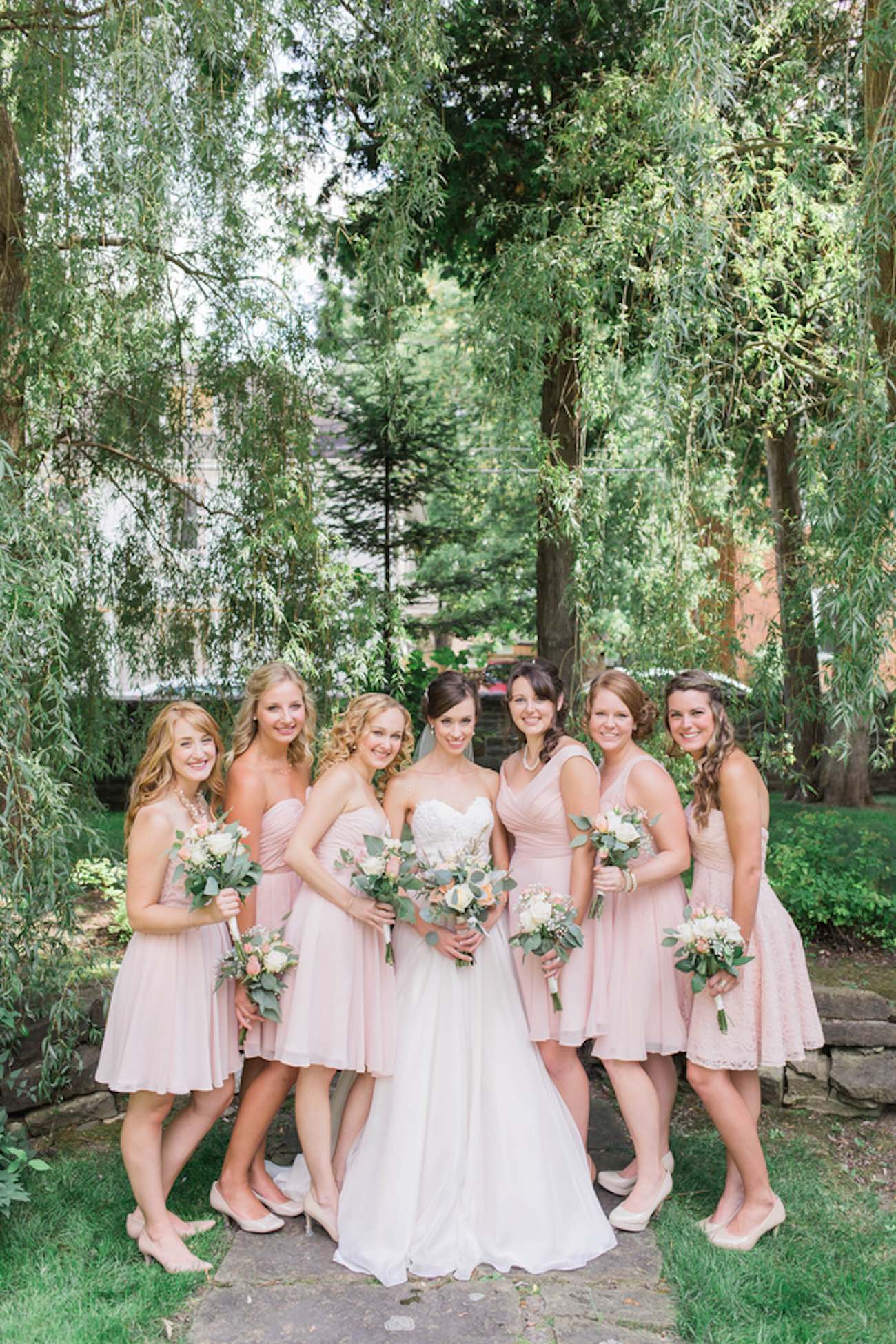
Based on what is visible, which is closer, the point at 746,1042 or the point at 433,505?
the point at 746,1042

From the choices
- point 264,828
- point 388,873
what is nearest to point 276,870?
point 264,828

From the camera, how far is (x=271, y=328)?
526cm

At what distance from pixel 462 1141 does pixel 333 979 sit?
2.18ft

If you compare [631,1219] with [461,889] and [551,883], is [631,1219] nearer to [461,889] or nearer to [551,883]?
[551,883]

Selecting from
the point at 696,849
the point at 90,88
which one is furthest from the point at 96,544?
the point at 696,849

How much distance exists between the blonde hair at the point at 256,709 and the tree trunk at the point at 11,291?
4.75 feet

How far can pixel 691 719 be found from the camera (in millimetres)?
3873

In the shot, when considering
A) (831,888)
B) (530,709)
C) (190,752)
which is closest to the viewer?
(190,752)

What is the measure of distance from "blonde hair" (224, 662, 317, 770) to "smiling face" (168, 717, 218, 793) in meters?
0.26

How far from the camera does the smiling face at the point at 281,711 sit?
4016 millimetres

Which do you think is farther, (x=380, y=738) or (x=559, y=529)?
(x=559, y=529)

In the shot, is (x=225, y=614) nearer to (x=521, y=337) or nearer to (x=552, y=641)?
(x=521, y=337)

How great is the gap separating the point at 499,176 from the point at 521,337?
208cm

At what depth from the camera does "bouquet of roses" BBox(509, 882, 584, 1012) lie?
3.71 metres
